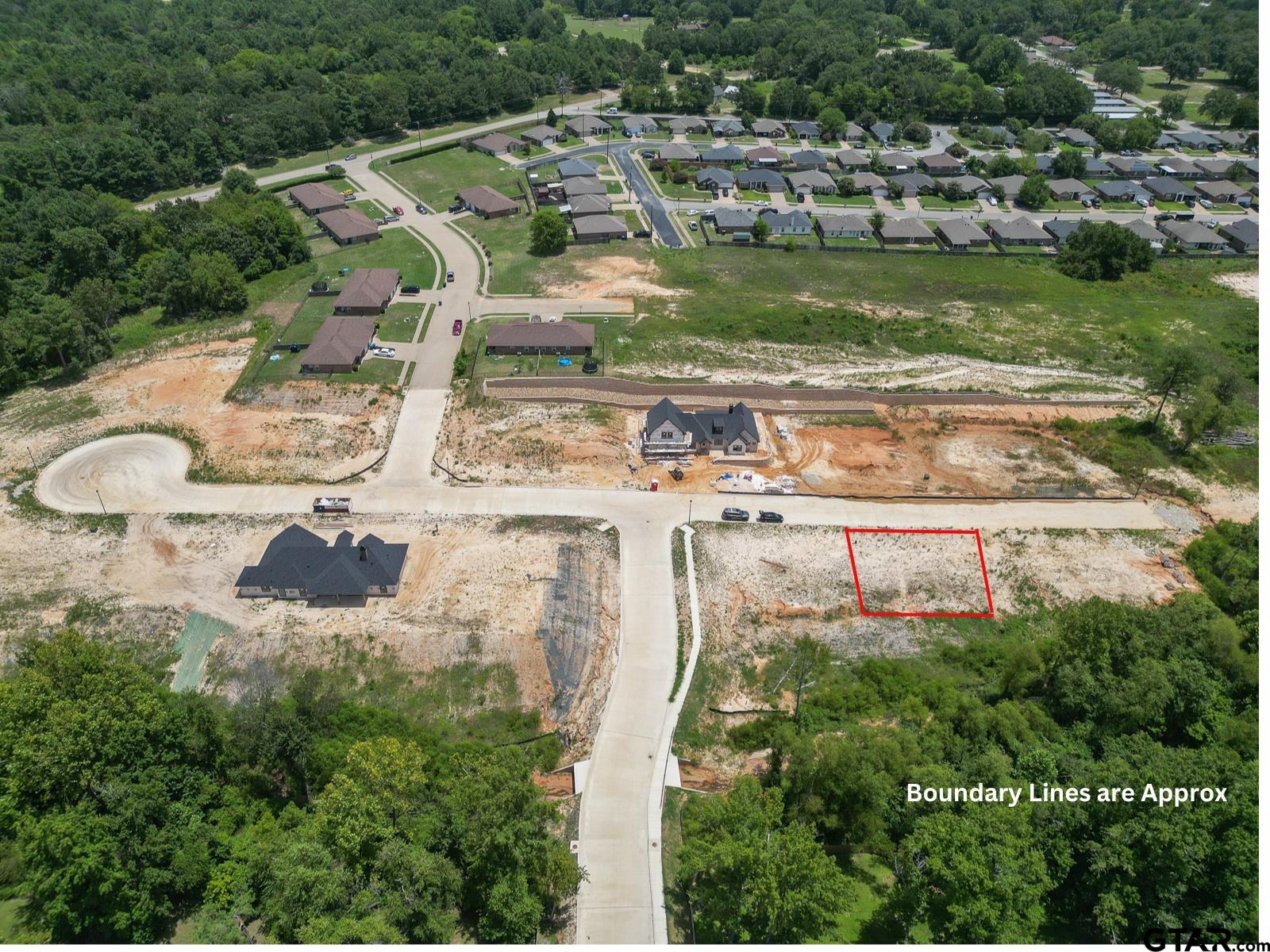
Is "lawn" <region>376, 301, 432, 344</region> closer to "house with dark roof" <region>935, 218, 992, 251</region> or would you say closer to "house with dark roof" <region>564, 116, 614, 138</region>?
"house with dark roof" <region>935, 218, 992, 251</region>

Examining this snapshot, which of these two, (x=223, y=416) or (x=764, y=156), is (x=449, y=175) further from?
(x=223, y=416)

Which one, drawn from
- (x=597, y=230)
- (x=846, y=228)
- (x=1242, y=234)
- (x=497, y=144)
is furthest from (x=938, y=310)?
(x=497, y=144)

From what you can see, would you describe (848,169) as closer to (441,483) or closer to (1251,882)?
(441,483)

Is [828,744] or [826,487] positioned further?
[826,487]

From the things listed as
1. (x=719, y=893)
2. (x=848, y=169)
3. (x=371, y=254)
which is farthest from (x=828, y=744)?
(x=848, y=169)

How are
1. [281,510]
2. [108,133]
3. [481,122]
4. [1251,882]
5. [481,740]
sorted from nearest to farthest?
[1251,882]
[481,740]
[281,510]
[108,133]
[481,122]

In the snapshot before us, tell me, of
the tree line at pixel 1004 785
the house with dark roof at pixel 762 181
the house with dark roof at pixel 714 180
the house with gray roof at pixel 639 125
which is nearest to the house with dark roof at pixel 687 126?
the house with gray roof at pixel 639 125
